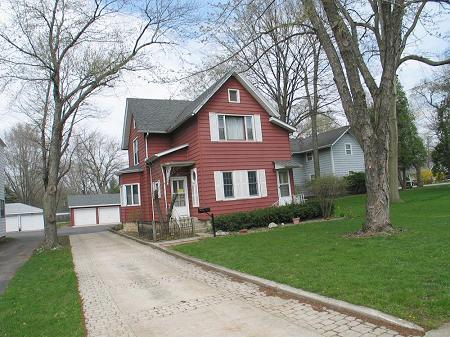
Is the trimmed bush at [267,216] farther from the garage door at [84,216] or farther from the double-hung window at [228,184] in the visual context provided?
the garage door at [84,216]

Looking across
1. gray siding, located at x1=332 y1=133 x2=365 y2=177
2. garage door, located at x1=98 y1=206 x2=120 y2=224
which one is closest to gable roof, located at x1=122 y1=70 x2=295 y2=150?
gray siding, located at x1=332 y1=133 x2=365 y2=177

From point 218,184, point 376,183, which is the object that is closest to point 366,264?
point 376,183

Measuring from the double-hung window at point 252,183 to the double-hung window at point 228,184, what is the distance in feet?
3.41

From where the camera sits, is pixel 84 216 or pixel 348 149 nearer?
pixel 348 149

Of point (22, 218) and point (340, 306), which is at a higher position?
point (22, 218)

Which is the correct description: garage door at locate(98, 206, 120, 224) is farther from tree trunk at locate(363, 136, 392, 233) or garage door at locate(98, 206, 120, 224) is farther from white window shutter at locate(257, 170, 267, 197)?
tree trunk at locate(363, 136, 392, 233)

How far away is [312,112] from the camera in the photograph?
2936 centimetres

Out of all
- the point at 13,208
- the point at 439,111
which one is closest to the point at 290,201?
the point at 439,111

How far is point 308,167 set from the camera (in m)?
39.9

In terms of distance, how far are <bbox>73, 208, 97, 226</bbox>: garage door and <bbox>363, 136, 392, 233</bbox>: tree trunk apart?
4400 cm

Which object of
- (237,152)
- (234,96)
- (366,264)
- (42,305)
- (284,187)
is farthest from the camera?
(284,187)

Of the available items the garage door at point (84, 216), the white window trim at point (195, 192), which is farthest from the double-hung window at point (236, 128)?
the garage door at point (84, 216)

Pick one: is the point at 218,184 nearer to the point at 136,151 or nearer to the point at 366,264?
the point at 136,151

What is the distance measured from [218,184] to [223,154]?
4.94ft
